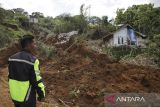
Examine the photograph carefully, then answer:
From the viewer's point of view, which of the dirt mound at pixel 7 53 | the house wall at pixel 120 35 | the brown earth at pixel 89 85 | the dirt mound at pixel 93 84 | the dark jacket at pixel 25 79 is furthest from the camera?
the house wall at pixel 120 35

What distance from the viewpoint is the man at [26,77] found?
5695 mm

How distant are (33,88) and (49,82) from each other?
33.0 feet

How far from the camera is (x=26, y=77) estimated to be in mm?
5711

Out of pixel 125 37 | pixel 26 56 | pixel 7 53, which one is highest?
pixel 26 56

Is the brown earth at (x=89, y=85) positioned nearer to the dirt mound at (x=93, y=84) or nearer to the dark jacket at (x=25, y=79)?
the dirt mound at (x=93, y=84)

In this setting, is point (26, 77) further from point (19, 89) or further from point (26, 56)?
point (26, 56)

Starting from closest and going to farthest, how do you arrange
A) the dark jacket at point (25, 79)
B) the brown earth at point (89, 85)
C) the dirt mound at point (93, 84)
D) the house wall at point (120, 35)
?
the dark jacket at point (25, 79) < the brown earth at point (89, 85) < the dirt mound at point (93, 84) < the house wall at point (120, 35)

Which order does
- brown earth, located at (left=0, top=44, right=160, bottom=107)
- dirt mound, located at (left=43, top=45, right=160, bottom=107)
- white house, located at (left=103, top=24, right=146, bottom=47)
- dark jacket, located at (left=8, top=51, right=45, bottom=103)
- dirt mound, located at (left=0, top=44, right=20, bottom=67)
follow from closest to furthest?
dark jacket, located at (left=8, top=51, right=45, bottom=103) → brown earth, located at (left=0, top=44, right=160, bottom=107) → dirt mound, located at (left=43, top=45, right=160, bottom=107) → dirt mound, located at (left=0, top=44, right=20, bottom=67) → white house, located at (left=103, top=24, right=146, bottom=47)

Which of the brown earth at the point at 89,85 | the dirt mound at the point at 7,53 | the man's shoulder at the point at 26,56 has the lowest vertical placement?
the brown earth at the point at 89,85

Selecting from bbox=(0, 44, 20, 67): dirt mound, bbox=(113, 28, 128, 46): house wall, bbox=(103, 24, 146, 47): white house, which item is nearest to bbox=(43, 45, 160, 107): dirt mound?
bbox=(0, 44, 20, 67): dirt mound

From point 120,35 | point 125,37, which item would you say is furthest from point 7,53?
point 120,35

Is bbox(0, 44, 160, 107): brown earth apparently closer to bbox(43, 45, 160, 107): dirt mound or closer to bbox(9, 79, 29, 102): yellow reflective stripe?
bbox(43, 45, 160, 107): dirt mound

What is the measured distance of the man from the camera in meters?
5.70

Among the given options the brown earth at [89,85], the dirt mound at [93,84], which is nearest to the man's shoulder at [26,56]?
the brown earth at [89,85]
